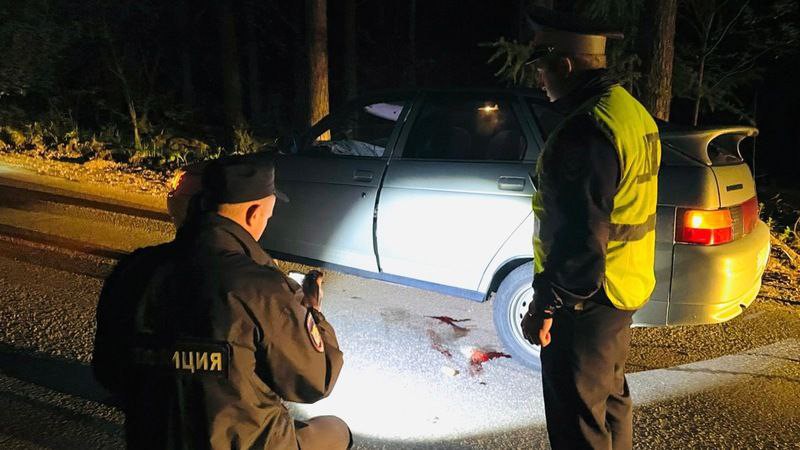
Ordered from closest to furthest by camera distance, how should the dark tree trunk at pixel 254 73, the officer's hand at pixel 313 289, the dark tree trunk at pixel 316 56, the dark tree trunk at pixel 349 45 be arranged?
the officer's hand at pixel 313 289 < the dark tree trunk at pixel 316 56 < the dark tree trunk at pixel 349 45 < the dark tree trunk at pixel 254 73

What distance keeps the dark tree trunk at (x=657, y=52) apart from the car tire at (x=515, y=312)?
481 cm

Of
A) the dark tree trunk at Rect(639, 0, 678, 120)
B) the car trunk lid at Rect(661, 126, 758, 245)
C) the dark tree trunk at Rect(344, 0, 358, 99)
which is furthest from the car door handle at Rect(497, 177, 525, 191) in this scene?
the dark tree trunk at Rect(344, 0, 358, 99)

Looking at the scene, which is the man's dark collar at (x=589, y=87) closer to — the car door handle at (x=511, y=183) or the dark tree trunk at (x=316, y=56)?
the car door handle at (x=511, y=183)

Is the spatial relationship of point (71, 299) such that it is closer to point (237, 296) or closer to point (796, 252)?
point (237, 296)

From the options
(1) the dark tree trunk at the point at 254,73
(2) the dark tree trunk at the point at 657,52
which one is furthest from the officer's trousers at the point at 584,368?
(1) the dark tree trunk at the point at 254,73

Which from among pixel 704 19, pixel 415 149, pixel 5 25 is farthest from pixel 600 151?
pixel 5 25

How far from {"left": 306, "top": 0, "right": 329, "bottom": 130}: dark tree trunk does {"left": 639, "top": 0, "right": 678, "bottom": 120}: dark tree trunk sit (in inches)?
220

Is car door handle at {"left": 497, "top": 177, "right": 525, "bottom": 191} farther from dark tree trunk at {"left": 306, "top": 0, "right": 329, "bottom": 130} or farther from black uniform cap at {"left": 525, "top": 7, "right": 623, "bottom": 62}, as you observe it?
dark tree trunk at {"left": 306, "top": 0, "right": 329, "bottom": 130}

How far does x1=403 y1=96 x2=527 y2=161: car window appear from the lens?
423 cm

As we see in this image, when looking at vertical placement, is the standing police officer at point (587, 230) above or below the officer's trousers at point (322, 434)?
above

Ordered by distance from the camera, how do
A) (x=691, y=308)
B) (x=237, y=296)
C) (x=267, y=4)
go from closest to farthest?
(x=237, y=296) < (x=691, y=308) < (x=267, y=4)

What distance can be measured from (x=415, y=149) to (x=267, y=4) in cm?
1810

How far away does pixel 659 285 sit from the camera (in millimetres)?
3477

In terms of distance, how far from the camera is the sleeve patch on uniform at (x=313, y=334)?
64.0 inches
